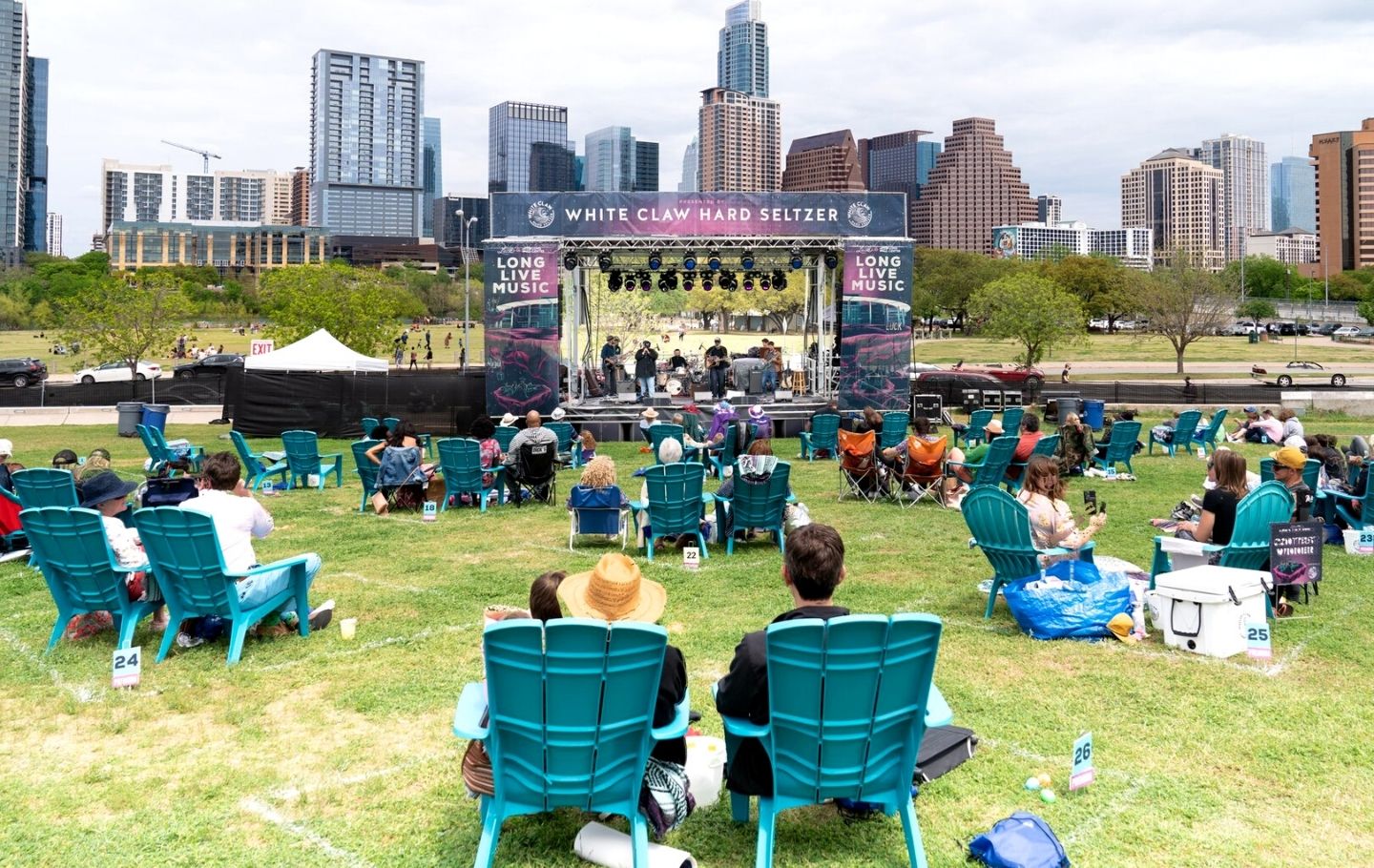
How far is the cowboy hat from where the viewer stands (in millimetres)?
3941

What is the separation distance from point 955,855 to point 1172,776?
4.19 ft

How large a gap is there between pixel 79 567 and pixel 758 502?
5.35 metres

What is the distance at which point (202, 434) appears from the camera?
852 inches

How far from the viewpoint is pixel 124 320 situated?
95.3 feet

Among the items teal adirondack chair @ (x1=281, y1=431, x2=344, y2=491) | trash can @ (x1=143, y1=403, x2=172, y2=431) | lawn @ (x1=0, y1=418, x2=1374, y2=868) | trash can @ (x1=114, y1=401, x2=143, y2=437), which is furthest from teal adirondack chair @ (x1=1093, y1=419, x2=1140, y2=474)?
trash can @ (x1=114, y1=401, x2=143, y2=437)

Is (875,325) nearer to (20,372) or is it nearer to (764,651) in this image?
(764,651)

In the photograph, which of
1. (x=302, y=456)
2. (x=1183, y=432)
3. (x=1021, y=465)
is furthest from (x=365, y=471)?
(x=1183, y=432)

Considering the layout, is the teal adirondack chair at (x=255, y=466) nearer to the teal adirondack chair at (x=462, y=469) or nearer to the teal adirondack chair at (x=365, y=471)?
the teal adirondack chair at (x=365, y=471)

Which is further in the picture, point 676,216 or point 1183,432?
point 676,216

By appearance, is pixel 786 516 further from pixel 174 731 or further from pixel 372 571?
pixel 174 731

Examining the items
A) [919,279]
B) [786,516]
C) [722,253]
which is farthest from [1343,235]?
[786,516]

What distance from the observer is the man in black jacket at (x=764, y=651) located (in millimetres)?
3631

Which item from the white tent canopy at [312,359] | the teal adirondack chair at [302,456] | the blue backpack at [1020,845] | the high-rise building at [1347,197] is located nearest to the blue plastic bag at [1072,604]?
the blue backpack at [1020,845]

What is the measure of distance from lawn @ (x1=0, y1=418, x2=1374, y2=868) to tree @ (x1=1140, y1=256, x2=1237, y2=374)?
125 feet
